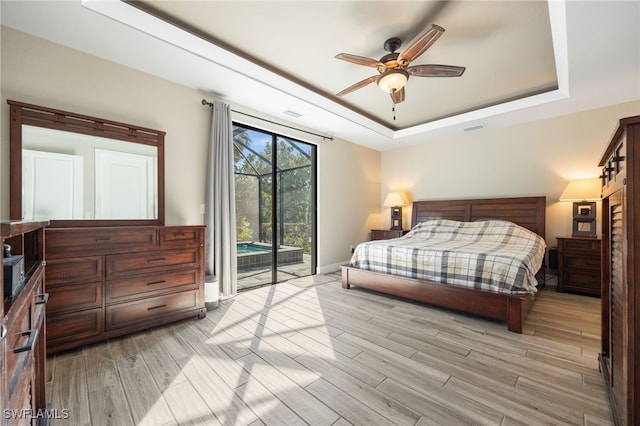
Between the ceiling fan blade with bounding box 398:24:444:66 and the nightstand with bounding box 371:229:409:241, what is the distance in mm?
3394

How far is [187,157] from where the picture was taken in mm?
3137

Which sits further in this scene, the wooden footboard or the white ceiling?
the wooden footboard

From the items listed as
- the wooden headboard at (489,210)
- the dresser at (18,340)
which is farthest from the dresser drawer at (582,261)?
the dresser at (18,340)

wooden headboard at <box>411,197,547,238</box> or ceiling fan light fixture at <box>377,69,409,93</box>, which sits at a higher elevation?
ceiling fan light fixture at <box>377,69,409,93</box>

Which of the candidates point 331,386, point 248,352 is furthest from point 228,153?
point 331,386

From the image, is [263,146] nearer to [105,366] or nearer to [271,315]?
[271,315]

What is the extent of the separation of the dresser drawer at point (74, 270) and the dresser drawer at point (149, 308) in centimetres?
31

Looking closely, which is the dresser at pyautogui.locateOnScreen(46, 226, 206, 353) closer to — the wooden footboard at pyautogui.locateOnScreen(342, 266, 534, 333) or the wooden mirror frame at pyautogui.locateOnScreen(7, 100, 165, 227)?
the wooden mirror frame at pyautogui.locateOnScreen(7, 100, 165, 227)

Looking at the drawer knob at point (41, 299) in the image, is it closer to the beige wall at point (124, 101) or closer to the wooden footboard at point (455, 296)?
the beige wall at point (124, 101)

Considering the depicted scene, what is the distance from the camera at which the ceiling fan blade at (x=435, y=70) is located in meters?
2.35

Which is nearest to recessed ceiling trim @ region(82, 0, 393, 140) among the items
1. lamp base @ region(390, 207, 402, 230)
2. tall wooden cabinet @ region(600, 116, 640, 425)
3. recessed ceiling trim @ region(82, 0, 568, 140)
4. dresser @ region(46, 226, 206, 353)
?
recessed ceiling trim @ region(82, 0, 568, 140)

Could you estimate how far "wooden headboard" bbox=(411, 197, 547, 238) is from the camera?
4020mm

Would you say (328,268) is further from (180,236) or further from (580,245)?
(580,245)

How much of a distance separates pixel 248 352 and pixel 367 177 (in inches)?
175
